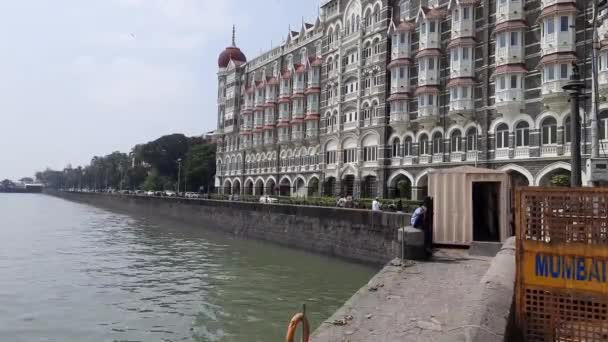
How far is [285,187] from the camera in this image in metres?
59.2

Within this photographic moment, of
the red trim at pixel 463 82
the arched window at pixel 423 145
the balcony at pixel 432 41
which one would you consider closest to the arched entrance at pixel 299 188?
the arched window at pixel 423 145

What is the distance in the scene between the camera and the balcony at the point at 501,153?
104ft

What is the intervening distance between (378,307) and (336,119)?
40.3 meters

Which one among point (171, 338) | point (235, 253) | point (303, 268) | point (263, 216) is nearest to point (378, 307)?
point (171, 338)

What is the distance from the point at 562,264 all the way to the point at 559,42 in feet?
88.5

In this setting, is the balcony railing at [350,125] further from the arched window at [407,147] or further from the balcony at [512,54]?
the balcony at [512,54]

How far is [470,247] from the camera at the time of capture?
Result: 14.5 meters

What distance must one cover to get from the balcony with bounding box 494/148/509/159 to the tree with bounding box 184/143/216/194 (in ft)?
201

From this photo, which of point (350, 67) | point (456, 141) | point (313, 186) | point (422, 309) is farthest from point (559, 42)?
point (313, 186)

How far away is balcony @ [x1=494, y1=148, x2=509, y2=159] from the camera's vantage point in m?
31.7

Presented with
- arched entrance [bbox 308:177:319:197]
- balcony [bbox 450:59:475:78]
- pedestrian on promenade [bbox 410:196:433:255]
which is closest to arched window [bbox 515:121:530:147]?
balcony [bbox 450:59:475:78]

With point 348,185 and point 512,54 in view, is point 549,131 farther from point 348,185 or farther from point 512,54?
point 348,185

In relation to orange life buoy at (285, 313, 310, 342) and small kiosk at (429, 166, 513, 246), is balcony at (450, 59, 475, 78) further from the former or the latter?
orange life buoy at (285, 313, 310, 342)

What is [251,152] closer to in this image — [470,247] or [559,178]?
[559,178]
